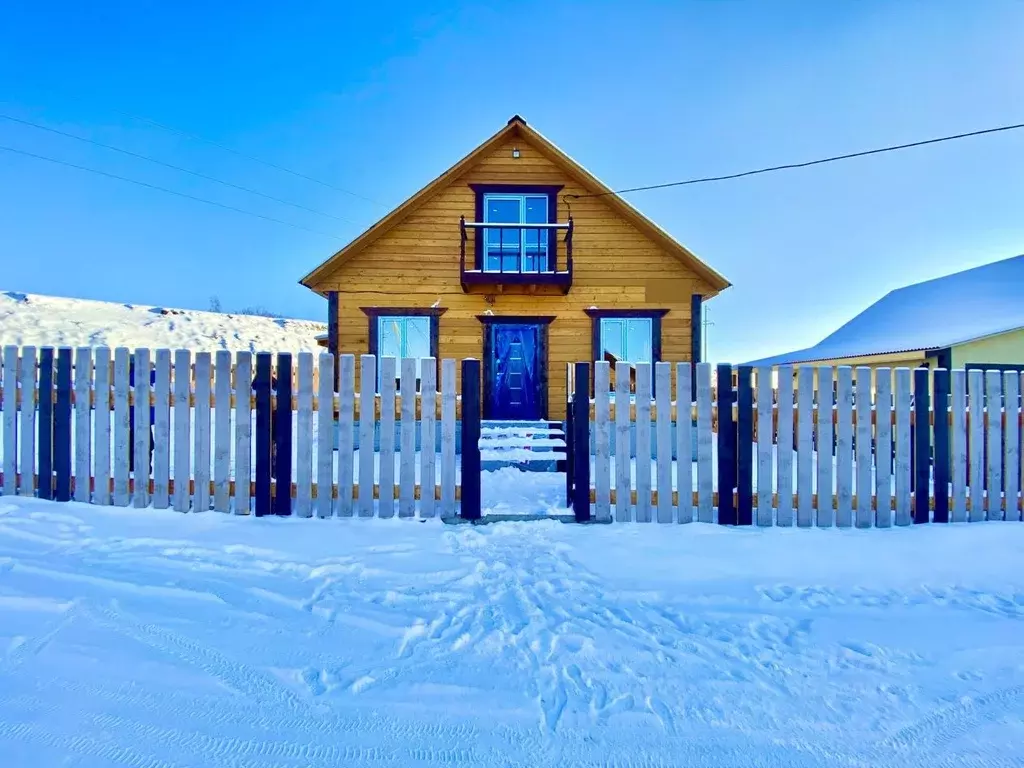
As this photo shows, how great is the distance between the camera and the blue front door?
12.6 meters

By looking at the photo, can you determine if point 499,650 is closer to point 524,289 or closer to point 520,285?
point 520,285

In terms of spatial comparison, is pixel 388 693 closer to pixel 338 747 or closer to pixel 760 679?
pixel 338 747

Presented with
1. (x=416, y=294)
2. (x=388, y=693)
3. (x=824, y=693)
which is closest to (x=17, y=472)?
(x=388, y=693)

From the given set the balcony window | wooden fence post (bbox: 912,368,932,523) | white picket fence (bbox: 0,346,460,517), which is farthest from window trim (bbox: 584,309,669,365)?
white picket fence (bbox: 0,346,460,517)

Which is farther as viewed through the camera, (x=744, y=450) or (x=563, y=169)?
(x=563, y=169)

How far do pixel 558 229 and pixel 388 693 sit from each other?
11654 millimetres

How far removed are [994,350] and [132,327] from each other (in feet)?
173

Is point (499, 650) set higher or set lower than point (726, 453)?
lower

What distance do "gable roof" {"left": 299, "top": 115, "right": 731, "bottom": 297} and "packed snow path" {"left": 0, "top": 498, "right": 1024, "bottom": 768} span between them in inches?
Result: 350

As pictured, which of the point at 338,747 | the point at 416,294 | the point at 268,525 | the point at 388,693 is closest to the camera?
the point at 338,747

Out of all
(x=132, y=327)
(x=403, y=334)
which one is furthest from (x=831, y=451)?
(x=132, y=327)

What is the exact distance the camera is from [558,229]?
12.5 meters

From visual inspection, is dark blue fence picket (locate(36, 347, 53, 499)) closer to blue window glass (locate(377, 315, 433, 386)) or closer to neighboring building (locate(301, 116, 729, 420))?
neighboring building (locate(301, 116, 729, 420))

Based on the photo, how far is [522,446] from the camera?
30.7 feet
